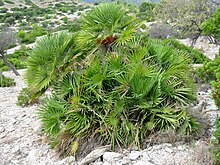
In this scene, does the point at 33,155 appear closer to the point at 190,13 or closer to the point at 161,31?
the point at 190,13

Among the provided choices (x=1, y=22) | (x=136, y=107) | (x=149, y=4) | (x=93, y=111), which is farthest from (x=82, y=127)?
(x=1, y=22)

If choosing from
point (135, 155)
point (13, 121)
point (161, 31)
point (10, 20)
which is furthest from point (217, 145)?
point (10, 20)

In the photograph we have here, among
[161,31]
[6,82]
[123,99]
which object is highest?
[123,99]

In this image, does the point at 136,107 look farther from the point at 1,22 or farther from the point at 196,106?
the point at 1,22

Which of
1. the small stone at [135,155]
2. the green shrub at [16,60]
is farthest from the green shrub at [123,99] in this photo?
the green shrub at [16,60]

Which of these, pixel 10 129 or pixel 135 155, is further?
pixel 10 129

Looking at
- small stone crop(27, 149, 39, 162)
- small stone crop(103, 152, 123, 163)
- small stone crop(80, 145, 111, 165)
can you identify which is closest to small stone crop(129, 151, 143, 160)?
small stone crop(103, 152, 123, 163)
